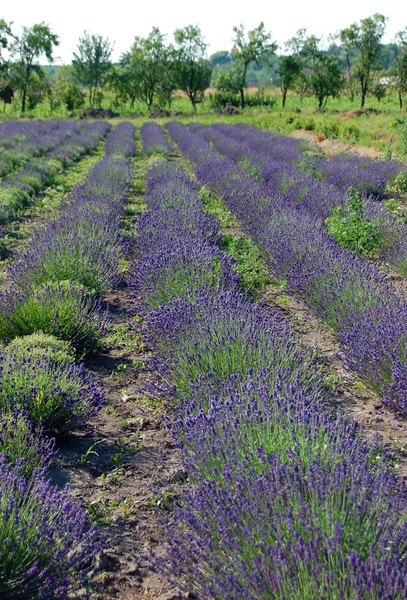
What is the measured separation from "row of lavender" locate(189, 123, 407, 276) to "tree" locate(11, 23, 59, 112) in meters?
35.8

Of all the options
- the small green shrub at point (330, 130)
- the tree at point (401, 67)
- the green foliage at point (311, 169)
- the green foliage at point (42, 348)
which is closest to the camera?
the green foliage at point (42, 348)

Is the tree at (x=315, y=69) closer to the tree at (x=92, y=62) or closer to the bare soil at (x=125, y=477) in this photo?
the tree at (x=92, y=62)

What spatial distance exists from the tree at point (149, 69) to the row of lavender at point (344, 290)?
145 feet

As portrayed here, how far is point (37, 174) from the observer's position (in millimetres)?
13180

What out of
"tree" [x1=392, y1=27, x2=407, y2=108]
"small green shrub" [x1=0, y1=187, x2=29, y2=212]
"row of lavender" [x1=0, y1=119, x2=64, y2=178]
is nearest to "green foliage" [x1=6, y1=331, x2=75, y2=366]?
"small green shrub" [x1=0, y1=187, x2=29, y2=212]

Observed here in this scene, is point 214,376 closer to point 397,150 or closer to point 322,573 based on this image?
point 322,573

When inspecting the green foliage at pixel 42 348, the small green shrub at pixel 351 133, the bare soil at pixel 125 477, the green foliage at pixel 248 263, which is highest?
the small green shrub at pixel 351 133

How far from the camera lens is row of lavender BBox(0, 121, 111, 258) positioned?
1060cm

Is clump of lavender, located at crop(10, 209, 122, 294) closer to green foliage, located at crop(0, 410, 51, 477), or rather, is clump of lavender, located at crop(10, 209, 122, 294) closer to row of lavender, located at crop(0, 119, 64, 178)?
green foliage, located at crop(0, 410, 51, 477)

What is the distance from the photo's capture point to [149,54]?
164 feet

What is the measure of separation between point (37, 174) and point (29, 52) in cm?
4024

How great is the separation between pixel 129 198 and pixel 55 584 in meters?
10.4

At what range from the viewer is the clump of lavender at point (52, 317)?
450cm

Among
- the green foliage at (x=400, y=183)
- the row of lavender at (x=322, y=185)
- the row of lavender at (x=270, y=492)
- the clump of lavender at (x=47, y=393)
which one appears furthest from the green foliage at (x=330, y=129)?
the clump of lavender at (x=47, y=393)
